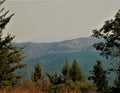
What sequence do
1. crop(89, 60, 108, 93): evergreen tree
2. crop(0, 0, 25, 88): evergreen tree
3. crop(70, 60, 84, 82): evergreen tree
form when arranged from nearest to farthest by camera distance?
crop(0, 0, 25, 88): evergreen tree
crop(89, 60, 108, 93): evergreen tree
crop(70, 60, 84, 82): evergreen tree

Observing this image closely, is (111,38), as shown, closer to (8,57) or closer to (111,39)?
(111,39)

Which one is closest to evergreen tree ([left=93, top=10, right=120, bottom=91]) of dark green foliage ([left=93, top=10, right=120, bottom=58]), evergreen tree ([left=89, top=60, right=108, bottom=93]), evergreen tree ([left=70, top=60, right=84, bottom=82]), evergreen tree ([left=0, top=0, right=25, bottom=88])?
dark green foliage ([left=93, top=10, right=120, bottom=58])

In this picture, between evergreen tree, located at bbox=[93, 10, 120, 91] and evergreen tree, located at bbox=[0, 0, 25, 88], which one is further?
evergreen tree, located at bbox=[93, 10, 120, 91]

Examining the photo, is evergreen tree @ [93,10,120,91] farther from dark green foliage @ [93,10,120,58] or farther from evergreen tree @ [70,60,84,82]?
evergreen tree @ [70,60,84,82]

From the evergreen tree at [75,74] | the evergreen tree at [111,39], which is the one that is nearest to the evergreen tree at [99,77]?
the evergreen tree at [75,74]

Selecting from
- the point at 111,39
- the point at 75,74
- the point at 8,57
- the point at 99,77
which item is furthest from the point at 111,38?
the point at 75,74

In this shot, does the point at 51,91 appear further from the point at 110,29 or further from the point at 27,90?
the point at 110,29

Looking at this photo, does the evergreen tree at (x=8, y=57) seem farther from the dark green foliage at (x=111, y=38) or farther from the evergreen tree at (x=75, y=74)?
the evergreen tree at (x=75, y=74)

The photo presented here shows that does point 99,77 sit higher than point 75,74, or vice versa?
point 75,74

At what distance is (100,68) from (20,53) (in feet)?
146

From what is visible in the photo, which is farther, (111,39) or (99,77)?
(99,77)

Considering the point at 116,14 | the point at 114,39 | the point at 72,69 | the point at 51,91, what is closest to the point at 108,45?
the point at 114,39

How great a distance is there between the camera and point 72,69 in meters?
83.2

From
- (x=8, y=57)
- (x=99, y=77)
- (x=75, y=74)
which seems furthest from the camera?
(x=75, y=74)
